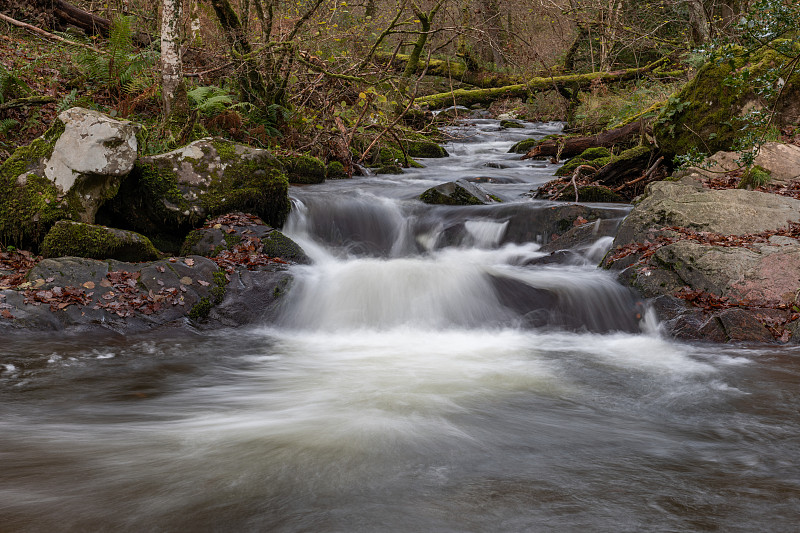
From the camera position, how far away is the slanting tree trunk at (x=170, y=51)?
9.34 meters

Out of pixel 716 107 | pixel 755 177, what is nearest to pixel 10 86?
pixel 716 107

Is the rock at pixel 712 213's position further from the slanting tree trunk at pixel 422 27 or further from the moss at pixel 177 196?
the slanting tree trunk at pixel 422 27

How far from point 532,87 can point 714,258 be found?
653 inches

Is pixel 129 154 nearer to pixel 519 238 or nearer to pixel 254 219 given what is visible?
pixel 254 219

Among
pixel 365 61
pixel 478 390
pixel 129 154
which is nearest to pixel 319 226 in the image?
pixel 129 154

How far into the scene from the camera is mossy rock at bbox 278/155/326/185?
460 inches

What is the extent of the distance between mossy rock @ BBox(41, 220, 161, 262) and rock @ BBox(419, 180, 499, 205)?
17.6ft

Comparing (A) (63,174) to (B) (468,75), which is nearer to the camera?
(A) (63,174)

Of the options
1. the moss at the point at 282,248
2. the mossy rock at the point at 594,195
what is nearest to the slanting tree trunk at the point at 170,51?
the moss at the point at 282,248

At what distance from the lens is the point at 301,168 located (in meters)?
11.7

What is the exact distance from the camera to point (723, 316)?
19.2 ft

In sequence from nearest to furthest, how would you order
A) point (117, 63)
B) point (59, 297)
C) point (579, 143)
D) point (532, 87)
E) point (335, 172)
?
point (59, 297)
point (117, 63)
point (335, 172)
point (579, 143)
point (532, 87)

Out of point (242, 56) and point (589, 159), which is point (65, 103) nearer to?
point (242, 56)

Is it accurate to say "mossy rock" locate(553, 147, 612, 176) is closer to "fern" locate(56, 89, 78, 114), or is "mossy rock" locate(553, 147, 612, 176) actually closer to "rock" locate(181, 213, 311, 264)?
"rock" locate(181, 213, 311, 264)
